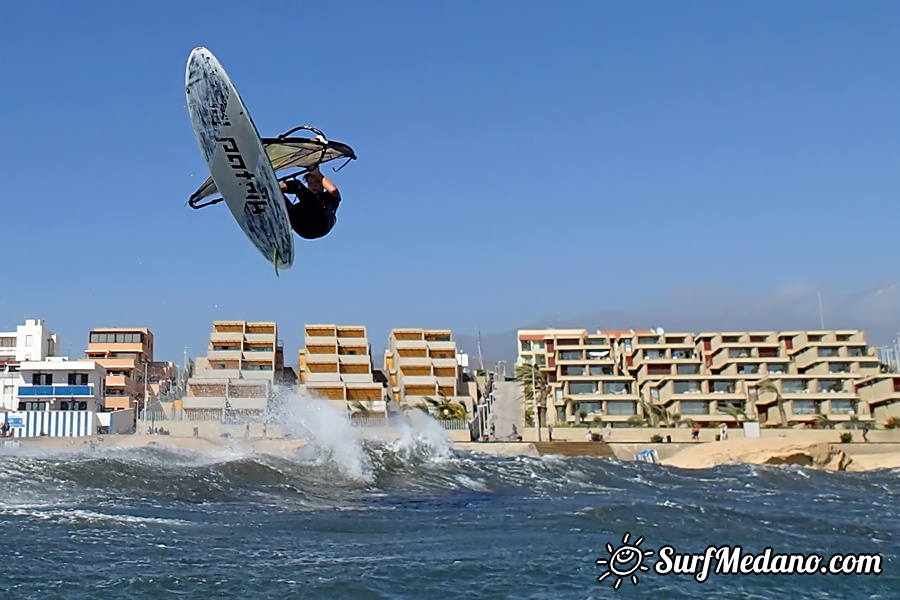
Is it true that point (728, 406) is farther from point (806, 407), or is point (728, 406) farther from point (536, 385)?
point (536, 385)

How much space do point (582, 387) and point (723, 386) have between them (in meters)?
10.2

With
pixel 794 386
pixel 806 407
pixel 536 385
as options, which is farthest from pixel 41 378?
pixel 806 407

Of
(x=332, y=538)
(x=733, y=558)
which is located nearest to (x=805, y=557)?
(x=733, y=558)

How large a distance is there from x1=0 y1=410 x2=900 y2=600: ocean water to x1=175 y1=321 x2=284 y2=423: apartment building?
3504 centimetres

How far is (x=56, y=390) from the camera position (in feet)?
181

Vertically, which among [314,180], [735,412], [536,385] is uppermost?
[314,180]

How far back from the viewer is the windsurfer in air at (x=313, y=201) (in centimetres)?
954

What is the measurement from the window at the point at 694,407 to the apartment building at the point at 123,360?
43.6 meters

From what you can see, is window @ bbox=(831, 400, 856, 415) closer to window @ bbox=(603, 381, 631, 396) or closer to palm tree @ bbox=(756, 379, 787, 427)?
palm tree @ bbox=(756, 379, 787, 427)

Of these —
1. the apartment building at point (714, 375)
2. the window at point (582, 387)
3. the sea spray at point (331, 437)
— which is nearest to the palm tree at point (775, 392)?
the apartment building at point (714, 375)

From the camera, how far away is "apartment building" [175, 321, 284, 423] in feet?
186

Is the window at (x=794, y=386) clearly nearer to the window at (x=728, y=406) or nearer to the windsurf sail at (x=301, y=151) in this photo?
the window at (x=728, y=406)

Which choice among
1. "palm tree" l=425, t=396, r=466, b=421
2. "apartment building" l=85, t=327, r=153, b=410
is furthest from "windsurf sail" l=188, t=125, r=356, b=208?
"apartment building" l=85, t=327, r=153, b=410

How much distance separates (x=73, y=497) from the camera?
15125 millimetres
